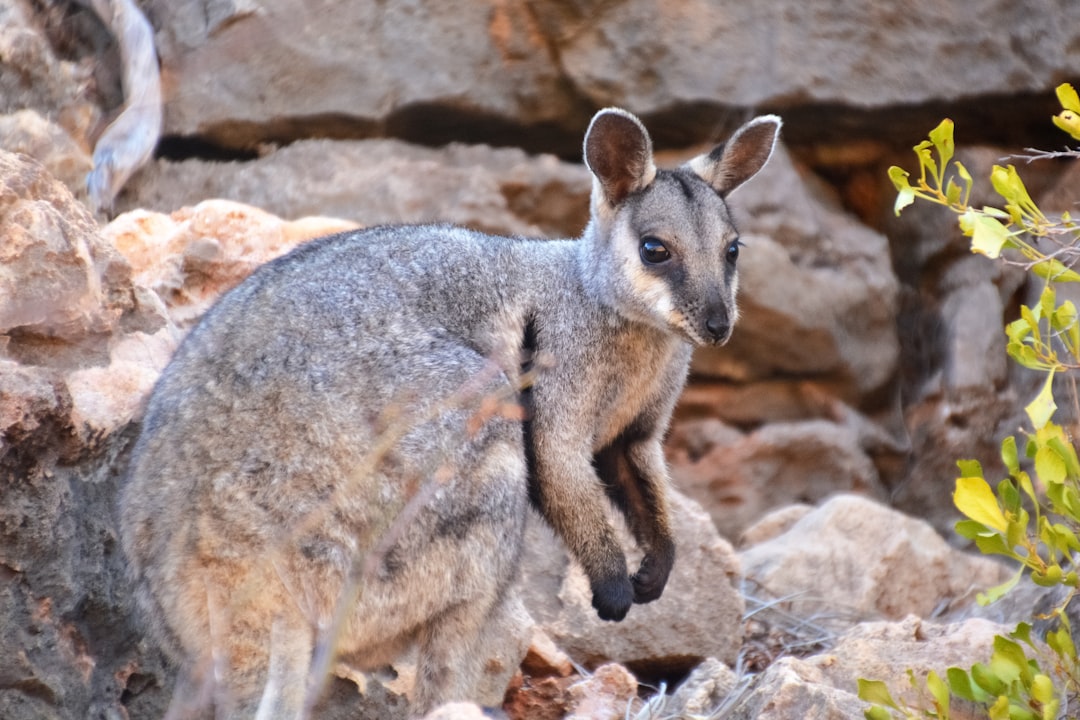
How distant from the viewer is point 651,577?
5.41 m

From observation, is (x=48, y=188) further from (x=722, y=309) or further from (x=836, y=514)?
(x=836, y=514)

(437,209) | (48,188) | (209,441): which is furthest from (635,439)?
(437,209)

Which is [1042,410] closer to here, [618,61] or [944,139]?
[944,139]

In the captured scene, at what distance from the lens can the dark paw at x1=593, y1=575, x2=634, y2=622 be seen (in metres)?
5.04

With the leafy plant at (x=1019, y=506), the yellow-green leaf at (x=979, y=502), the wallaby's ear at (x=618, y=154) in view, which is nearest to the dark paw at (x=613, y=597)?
the leafy plant at (x=1019, y=506)

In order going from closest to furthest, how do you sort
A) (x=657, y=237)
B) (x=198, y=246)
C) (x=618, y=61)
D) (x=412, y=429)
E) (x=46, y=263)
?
Result: (x=412, y=429)
(x=46, y=263)
(x=657, y=237)
(x=198, y=246)
(x=618, y=61)

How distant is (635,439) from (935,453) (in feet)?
14.9

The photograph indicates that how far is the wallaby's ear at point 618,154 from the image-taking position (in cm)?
529

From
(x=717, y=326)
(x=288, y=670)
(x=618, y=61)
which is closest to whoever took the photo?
(x=288, y=670)

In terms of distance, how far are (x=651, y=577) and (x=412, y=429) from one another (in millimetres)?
1568

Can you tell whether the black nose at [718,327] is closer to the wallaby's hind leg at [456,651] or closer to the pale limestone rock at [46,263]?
the wallaby's hind leg at [456,651]

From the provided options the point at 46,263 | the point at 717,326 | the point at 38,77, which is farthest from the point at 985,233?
the point at 38,77

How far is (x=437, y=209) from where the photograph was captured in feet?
27.9

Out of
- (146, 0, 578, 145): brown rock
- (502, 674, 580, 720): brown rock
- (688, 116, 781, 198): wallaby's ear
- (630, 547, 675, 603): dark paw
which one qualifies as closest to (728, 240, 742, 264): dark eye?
(688, 116, 781, 198): wallaby's ear
